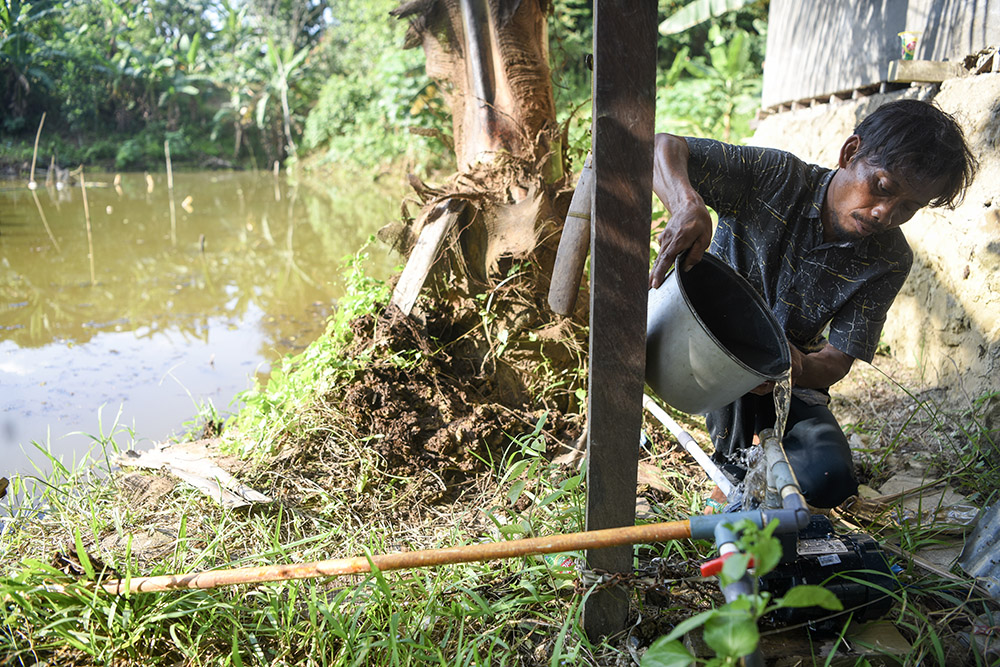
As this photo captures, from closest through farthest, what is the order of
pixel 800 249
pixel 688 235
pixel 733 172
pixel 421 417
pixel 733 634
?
1. pixel 733 634
2. pixel 688 235
3. pixel 733 172
4. pixel 800 249
5. pixel 421 417

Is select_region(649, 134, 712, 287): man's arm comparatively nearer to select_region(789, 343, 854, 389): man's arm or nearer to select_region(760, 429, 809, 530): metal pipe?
select_region(760, 429, 809, 530): metal pipe

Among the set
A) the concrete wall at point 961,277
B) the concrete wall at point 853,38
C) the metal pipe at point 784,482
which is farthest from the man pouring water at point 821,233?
the concrete wall at point 853,38

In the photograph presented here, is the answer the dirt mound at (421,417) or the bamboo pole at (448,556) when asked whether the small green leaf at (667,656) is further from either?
the dirt mound at (421,417)

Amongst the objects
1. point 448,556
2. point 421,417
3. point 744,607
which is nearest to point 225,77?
point 421,417

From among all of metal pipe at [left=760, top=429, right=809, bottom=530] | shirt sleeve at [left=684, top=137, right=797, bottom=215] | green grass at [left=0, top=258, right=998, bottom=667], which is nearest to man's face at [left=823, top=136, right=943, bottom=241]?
shirt sleeve at [left=684, top=137, right=797, bottom=215]

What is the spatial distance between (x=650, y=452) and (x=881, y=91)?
2627 mm

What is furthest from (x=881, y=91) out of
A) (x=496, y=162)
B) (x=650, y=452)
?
(x=650, y=452)

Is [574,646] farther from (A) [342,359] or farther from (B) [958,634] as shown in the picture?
(A) [342,359]

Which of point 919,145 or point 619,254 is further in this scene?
point 919,145

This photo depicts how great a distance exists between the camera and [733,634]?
3.12ft

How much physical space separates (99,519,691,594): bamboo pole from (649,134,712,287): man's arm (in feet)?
1.94

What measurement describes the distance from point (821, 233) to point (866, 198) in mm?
186

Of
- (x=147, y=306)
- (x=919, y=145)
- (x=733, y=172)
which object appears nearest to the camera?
(x=919, y=145)

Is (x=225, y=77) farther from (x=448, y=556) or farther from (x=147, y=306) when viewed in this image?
(x=448, y=556)
